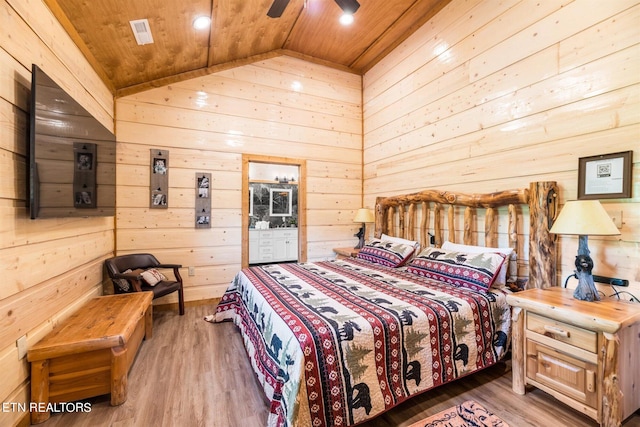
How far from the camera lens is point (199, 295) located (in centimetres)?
366

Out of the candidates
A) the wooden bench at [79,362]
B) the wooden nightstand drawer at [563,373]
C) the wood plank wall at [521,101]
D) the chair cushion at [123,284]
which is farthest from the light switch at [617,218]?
the chair cushion at [123,284]

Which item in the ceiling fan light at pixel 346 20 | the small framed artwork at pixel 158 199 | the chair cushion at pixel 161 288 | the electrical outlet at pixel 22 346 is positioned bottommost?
the chair cushion at pixel 161 288

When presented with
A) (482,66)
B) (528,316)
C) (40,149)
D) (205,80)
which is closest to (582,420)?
(528,316)

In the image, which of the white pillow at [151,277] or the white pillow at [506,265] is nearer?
the white pillow at [506,265]

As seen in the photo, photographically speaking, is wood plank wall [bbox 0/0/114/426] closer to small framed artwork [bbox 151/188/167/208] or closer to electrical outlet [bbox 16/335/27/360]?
electrical outlet [bbox 16/335/27/360]

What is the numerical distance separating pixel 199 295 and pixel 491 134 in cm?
386

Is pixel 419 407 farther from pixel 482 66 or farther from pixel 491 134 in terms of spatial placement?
pixel 482 66

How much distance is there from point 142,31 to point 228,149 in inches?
61.7

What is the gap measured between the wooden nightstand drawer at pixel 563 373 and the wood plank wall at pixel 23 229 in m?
3.01

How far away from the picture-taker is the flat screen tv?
1587mm

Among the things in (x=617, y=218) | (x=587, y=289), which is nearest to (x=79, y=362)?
(x=587, y=289)

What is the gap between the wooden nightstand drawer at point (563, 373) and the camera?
153 centimetres

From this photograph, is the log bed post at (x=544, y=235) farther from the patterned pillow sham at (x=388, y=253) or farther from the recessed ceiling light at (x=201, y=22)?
the recessed ceiling light at (x=201, y=22)

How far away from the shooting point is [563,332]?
1.63 m
